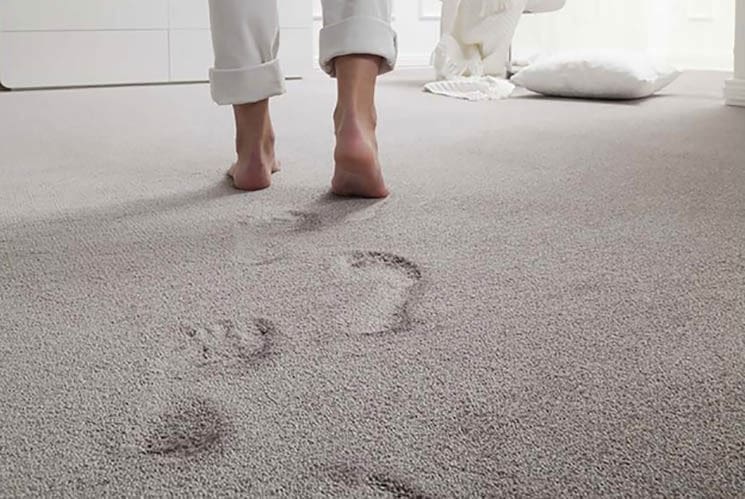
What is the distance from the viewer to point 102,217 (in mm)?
1092

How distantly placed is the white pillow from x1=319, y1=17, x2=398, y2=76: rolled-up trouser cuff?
4.62 feet

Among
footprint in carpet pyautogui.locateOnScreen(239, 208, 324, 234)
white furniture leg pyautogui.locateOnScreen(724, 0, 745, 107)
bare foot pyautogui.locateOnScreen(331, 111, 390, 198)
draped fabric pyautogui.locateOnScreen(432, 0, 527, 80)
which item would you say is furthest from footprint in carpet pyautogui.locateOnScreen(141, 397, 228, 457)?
draped fabric pyautogui.locateOnScreen(432, 0, 527, 80)

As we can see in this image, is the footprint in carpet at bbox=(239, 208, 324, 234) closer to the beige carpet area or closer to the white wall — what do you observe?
the beige carpet area

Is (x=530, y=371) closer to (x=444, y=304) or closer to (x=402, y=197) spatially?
(x=444, y=304)

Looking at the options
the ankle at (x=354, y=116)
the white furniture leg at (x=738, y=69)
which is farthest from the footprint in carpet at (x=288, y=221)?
→ the white furniture leg at (x=738, y=69)

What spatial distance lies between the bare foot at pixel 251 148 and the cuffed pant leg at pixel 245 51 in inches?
1.0

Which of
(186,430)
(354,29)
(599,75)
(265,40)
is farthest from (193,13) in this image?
(186,430)

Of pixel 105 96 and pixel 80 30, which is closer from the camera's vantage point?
pixel 105 96

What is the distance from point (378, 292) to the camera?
2.62 feet

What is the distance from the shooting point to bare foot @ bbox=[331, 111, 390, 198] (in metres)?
1.11

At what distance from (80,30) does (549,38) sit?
2.35 m

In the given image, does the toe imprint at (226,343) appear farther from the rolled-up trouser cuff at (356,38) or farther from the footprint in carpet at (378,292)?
the rolled-up trouser cuff at (356,38)

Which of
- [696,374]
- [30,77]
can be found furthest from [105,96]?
[696,374]

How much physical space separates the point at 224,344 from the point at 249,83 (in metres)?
0.60
